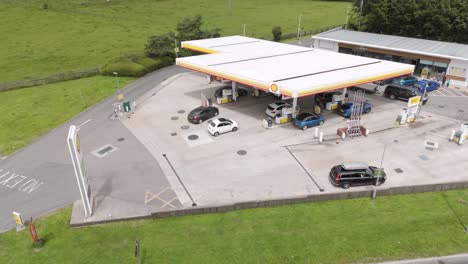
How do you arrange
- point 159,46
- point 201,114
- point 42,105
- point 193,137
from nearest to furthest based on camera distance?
point 193,137 → point 201,114 → point 42,105 → point 159,46

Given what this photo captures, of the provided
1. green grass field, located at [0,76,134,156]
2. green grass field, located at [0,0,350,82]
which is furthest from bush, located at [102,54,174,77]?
green grass field, located at [0,0,350,82]

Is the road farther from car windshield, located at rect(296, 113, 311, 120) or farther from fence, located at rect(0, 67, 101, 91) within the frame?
fence, located at rect(0, 67, 101, 91)

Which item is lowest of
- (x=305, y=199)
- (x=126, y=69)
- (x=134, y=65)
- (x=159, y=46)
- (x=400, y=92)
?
(x=305, y=199)

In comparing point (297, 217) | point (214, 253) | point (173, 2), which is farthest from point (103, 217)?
point (173, 2)

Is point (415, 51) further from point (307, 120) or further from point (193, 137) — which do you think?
point (193, 137)

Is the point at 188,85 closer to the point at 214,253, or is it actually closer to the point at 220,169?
the point at 220,169

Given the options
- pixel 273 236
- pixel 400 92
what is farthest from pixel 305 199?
pixel 400 92

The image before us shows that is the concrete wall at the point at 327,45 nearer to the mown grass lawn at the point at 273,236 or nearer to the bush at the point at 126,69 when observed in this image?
the bush at the point at 126,69
